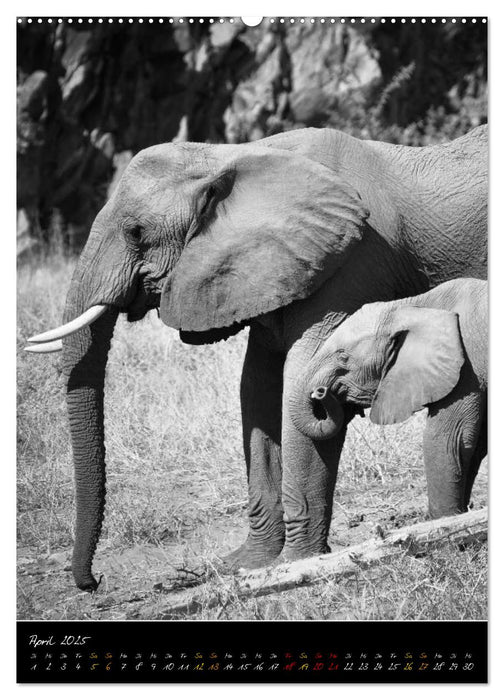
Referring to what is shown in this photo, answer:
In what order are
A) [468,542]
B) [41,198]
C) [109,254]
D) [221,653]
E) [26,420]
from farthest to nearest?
[41,198] → [26,420] → [109,254] → [468,542] → [221,653]

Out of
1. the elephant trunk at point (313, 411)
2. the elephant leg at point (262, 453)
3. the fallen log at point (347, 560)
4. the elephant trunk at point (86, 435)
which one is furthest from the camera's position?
the elephant leg at point (262, 453)

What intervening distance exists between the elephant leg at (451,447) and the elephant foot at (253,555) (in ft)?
2.59

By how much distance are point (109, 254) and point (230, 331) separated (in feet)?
1.48

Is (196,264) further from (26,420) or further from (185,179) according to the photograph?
(26,420)

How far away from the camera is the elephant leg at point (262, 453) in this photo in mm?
4184

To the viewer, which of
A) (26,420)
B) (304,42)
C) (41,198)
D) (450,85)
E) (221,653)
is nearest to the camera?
(221,653)

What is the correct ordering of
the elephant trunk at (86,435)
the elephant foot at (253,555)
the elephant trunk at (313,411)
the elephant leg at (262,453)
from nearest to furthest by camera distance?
the elephant trunk at (313,411) → the elephant trunk at (86,435) → the elephant leg at (262,453) → the elephant foot at (253,555)

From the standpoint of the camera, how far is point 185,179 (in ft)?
12.6

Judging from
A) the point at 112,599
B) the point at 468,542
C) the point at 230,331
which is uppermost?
the point at 230,331

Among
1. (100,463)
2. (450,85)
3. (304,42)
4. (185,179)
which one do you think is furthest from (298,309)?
(304,42)

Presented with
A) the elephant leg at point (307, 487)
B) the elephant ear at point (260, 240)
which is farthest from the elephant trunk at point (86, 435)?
the elephant leg at point (307, 487)

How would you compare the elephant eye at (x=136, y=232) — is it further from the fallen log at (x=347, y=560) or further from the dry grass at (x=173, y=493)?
the fallen log at (x=347, y=560)

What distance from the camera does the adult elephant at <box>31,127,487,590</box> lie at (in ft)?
12.4

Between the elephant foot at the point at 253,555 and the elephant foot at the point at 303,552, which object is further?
the elephant foot at the point at 253,555
